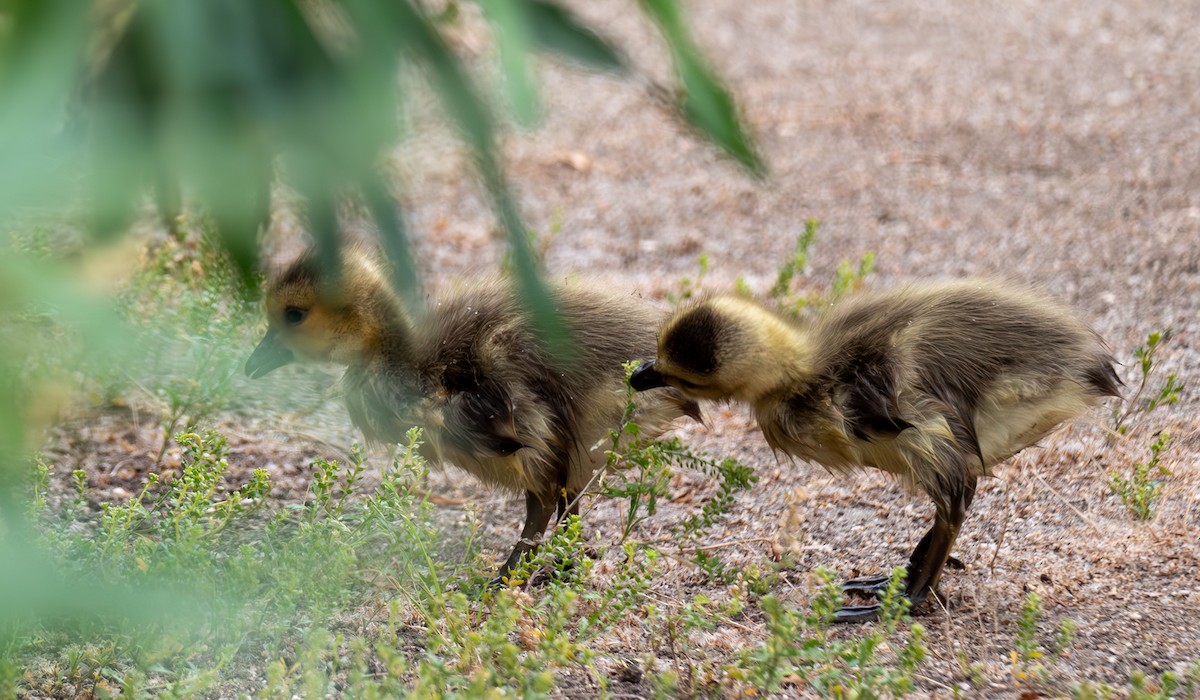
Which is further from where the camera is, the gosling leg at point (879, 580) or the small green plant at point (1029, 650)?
the gosling leg at point (879, 580)

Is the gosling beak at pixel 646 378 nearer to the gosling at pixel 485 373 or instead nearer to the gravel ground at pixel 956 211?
the gosling at pixel 485 373

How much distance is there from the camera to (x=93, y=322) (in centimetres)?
132

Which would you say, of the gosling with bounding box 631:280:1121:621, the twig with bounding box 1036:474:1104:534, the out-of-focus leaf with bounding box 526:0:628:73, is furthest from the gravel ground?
the gosling with bounding box 631:280:1121:621

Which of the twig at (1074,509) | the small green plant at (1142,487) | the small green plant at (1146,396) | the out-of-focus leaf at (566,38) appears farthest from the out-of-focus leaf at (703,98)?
the small green plant at (1146,396)

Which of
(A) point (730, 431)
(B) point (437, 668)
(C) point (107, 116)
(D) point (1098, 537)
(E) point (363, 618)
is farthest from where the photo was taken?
(A) point (730, 431)

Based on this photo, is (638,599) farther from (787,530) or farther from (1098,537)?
(1098,537)

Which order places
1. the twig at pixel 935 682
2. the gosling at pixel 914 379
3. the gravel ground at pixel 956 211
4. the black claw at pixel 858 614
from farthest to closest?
the gravel ground at pixel 956 211, the black claw at pixel 858 614, the gosling at pixel 914 379, the twig at pixel 935 682

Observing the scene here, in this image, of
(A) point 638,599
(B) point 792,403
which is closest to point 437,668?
(A) point 638,599

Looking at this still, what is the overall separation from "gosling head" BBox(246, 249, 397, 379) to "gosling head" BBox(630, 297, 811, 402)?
689 millimetres

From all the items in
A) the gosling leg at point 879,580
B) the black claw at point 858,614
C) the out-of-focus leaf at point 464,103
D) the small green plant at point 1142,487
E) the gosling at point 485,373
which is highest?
the out-of-focus leaf at point 464,103

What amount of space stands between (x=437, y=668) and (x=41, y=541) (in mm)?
788

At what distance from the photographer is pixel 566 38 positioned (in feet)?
4.71

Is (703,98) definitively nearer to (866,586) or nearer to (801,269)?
(866,586)

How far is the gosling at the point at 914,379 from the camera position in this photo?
10.1ft
